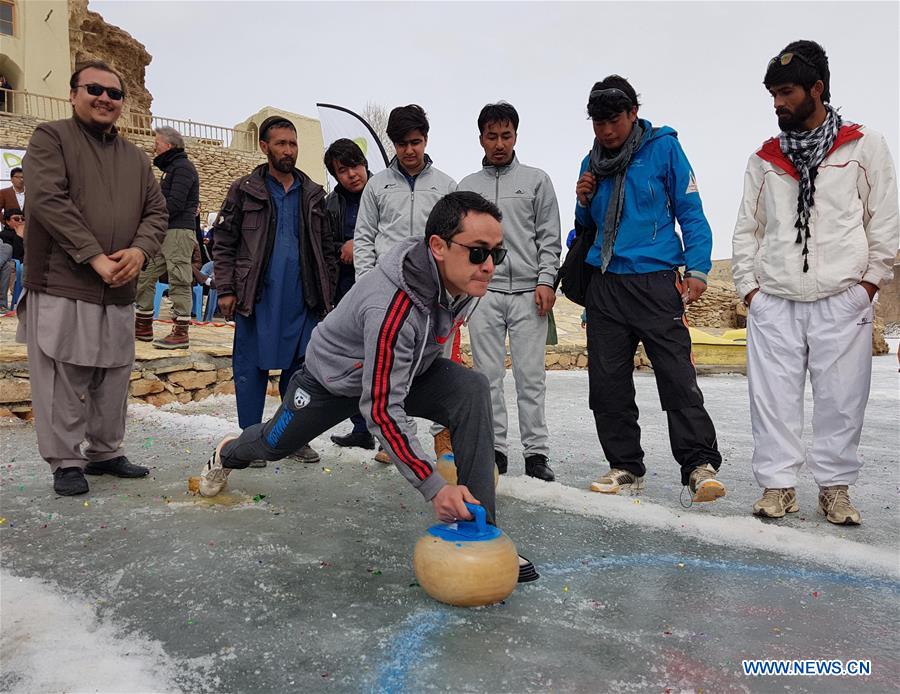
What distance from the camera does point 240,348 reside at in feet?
15.1

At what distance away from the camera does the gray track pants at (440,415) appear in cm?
290

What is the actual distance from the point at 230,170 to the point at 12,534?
23.1 m

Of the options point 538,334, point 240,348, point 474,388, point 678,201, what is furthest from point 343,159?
point 474,388

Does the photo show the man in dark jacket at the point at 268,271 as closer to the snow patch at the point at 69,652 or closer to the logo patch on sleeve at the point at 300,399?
the logo patch on sleeve at the point at 300,399

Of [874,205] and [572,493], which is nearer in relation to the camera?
[874,205]

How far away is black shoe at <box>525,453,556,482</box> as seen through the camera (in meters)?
4.40

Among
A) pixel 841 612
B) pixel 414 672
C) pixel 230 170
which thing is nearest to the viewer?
pixel 414 672

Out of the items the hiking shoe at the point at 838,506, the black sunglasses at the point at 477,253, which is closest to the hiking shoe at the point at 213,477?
the black sunglasses at the point at 477,253

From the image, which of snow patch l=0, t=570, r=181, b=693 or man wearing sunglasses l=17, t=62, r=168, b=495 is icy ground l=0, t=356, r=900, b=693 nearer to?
snow patch l=0, t=570, r=181, b=693

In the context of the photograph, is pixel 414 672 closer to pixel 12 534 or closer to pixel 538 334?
pixel 12 534

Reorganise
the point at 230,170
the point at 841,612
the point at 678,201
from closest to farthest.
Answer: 1. the point at 841,612
2. the point at 678,201
3. the point at 230,170

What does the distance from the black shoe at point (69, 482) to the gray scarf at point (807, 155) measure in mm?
4021

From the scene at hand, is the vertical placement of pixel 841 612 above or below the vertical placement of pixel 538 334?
below

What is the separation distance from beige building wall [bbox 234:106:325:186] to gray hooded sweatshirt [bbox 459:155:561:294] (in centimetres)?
2556
